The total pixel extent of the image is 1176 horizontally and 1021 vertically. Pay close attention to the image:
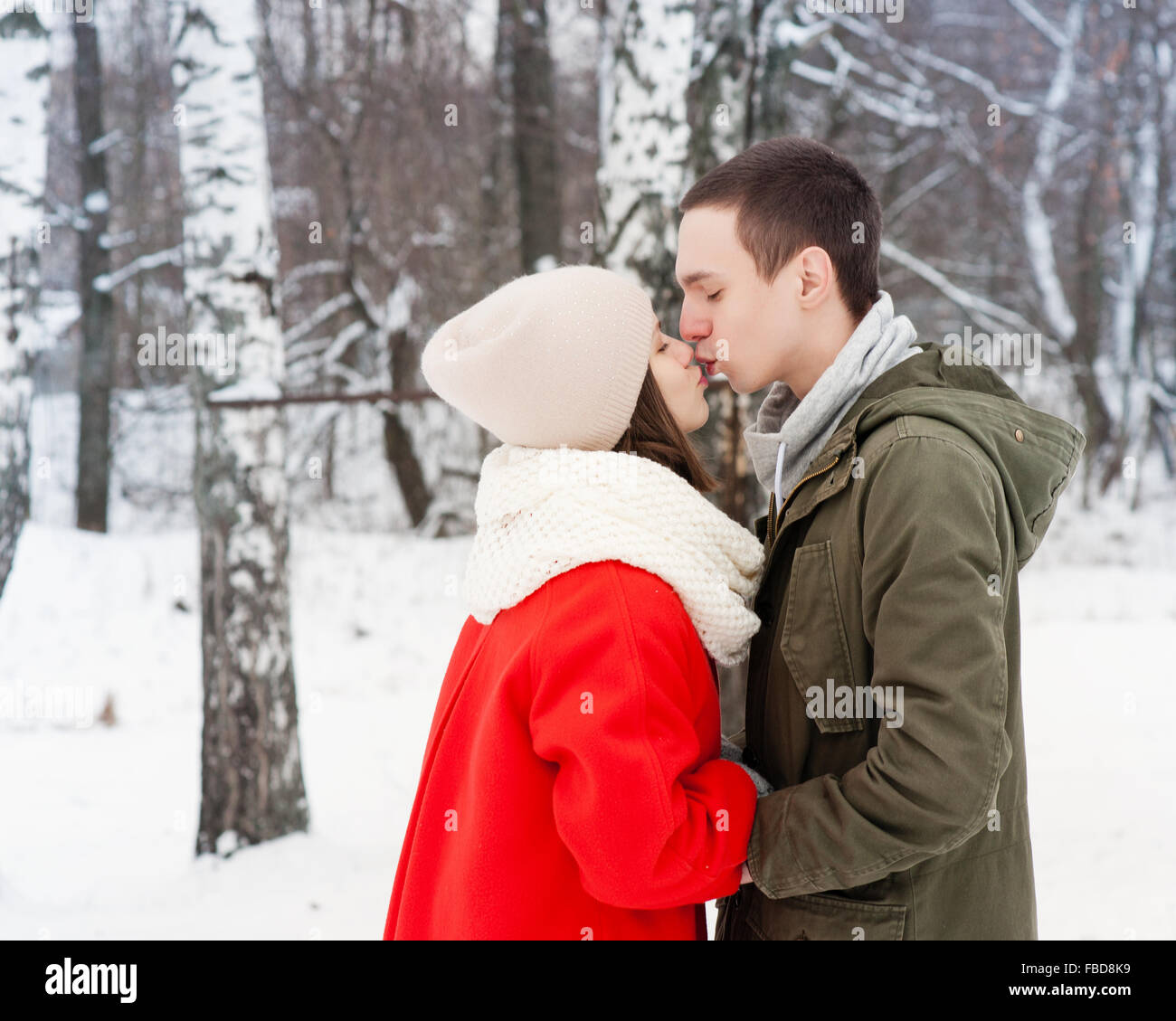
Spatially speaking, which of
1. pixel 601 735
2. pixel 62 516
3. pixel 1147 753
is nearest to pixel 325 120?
pixel 62 516

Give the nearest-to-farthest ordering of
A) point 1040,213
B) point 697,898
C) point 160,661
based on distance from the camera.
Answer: point 697,898
point 160,661
point 1040,213

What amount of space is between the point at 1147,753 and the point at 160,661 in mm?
6463

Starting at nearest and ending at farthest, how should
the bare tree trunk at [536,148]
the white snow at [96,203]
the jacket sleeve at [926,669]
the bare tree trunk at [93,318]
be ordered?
the jacket sleeve at [926,669] < the bare tree trunk at [536,148] < the bare tree trunk at [93,318] < the white snow at [96,203]

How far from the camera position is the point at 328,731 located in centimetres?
607

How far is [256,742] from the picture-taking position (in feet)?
14.2

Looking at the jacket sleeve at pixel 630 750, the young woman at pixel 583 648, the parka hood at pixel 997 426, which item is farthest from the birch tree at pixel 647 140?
the jacket sleeve at pixel 630 750

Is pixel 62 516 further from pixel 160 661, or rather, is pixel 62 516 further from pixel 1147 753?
pixel 1147 753

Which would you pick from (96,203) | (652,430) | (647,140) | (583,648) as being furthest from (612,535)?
(96,203)

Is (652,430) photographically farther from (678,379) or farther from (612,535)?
(612,535)

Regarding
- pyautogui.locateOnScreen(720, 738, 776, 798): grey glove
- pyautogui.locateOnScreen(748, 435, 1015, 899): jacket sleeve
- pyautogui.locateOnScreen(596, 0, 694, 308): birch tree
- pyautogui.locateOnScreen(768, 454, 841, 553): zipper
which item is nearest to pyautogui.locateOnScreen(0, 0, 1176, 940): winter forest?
pyautogui.locateOnScreen(596, 0, 694, 308): birch tree

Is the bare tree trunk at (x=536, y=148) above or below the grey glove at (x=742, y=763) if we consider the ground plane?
above

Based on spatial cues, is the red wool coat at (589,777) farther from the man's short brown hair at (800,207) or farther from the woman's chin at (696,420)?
the man's short brown hair at (800,207)

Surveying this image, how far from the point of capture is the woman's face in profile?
5.95ft

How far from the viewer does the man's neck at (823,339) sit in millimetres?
1763
